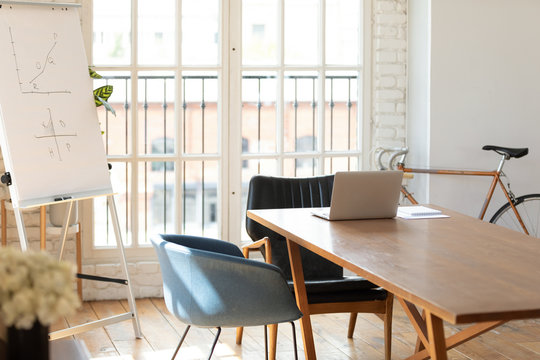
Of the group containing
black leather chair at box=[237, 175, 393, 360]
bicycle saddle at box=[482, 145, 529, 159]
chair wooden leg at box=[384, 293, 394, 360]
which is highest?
bicycle saddle at box=[482, 145, 529, 159]

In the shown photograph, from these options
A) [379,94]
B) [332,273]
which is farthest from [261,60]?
[332,273]

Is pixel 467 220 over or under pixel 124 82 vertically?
under

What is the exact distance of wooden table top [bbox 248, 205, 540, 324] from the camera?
7.17 ft

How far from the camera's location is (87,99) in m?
4.25

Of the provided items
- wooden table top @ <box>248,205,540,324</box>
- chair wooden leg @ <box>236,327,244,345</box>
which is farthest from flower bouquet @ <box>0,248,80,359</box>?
chair wooden leg @ <box>236,327,244,345</box>

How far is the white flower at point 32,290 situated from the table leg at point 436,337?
1.32 metres

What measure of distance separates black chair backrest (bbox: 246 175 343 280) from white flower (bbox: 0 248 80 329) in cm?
271

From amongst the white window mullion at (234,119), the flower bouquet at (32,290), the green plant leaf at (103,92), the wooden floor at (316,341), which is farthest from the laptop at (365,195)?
the flower bouquet at (32,290)

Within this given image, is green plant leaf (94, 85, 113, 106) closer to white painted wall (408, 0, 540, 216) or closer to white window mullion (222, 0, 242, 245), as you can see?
white window mullion (222, 0, 242, 245)


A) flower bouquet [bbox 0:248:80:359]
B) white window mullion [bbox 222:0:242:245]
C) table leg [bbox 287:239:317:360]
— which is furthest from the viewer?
white window mullion [bbox 222:0:242:245]

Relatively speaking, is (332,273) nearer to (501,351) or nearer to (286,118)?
(501,351)

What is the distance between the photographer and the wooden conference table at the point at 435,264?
220 cm

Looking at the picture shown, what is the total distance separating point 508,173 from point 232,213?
197 centimetres

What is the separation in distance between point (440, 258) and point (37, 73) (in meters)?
2.39
